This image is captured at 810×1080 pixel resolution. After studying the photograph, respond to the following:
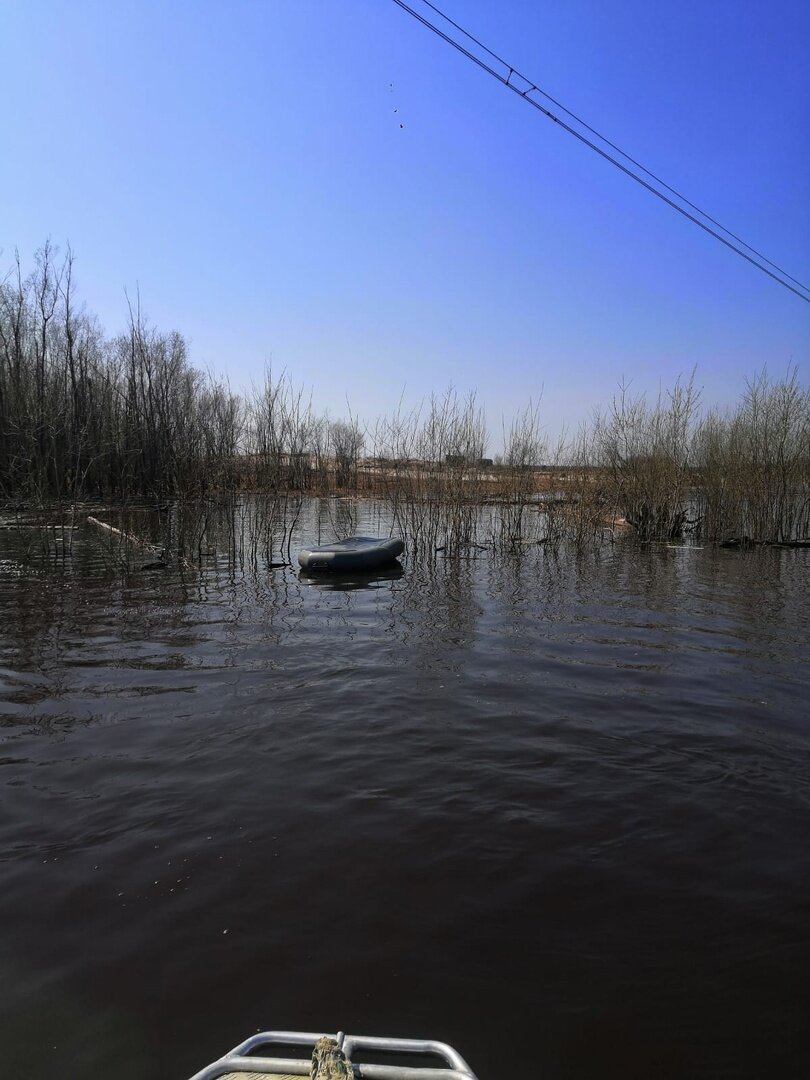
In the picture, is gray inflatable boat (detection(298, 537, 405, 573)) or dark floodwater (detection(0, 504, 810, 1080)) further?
gray inflatable boat (detection(298, 537, 405, 573))

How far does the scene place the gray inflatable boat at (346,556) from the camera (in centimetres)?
1250

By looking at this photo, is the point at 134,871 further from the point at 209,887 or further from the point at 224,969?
the point at 224,969

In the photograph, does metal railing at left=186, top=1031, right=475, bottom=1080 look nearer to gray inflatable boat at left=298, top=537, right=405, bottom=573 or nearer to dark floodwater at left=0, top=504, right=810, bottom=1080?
dark floodwater at left=0, top=504, right=810, bottom=1080

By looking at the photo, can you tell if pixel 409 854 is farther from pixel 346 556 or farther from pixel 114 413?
pixel 114 413

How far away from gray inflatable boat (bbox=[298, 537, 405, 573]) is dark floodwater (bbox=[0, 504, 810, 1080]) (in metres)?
5.10

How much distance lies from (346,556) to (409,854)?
9.31 metres

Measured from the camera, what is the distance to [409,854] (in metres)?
3.37

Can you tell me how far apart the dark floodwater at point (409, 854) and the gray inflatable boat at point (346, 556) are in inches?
201

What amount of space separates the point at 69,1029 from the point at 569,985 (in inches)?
70.9

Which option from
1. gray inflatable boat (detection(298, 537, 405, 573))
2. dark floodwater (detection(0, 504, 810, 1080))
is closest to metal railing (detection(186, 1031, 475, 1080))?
dark floodwater (detection(0, 504, 810, 1080))

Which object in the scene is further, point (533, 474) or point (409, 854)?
point (533, 474)

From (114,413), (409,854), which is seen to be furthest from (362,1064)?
(114,413)

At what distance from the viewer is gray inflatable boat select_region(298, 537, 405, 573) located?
12500mm

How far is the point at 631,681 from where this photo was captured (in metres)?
6.36
